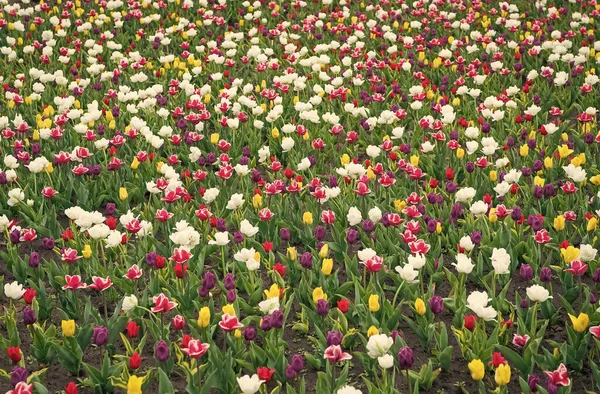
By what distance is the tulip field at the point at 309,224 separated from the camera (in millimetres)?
3637

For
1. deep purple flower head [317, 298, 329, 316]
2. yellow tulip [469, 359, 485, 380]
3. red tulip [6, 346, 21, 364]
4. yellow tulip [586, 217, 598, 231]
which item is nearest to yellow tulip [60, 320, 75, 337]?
red tulip [6, 346, 21, 364]

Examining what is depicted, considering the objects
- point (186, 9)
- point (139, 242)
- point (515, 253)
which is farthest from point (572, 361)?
point (186, 9)

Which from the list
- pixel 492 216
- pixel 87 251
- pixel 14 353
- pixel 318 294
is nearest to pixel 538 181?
pixel 492 216

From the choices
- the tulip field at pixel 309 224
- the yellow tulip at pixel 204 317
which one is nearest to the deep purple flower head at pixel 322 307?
the tulip field at pixel 309 224

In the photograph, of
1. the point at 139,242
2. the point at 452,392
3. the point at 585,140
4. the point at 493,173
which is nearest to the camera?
the point at 452,392

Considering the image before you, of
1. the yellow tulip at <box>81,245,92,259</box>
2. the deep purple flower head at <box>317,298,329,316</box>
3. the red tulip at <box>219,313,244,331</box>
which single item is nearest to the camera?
the red tulip at <box>219,313,244,331</box>

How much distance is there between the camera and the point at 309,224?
494 cm

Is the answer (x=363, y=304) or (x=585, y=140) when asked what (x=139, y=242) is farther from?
(x=585, y=140)

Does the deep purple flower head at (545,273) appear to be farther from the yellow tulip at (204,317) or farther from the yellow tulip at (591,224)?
the yellow tulip at (204,317)

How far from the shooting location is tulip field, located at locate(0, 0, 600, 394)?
3.64 m

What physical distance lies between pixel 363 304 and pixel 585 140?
2.90 m

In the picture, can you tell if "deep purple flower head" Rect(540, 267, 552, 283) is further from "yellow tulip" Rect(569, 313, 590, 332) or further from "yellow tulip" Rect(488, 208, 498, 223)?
"yellow tulip" Rect(488, 208, 498, 223)

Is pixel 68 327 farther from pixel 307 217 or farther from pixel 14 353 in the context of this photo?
pixel 307 217

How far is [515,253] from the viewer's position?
4516mm
